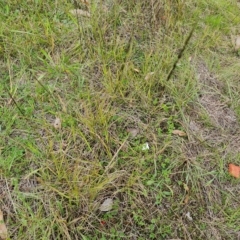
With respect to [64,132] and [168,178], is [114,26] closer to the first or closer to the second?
[64,132]

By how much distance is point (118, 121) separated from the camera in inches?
65.1

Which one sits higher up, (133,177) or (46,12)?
(46,12)

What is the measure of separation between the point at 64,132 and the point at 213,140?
83cm

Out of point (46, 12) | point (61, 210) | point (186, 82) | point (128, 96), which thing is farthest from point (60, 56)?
point (61, 210)

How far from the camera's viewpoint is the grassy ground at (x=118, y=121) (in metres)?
Answer: 1.42

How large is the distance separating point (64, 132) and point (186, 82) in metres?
0.81

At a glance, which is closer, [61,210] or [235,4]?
[61,210]

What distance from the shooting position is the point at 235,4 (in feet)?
7.37

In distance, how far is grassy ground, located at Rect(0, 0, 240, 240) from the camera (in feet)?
4.67

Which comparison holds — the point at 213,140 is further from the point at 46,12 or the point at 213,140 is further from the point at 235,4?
the point at 46,12

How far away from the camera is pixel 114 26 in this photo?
1.94 m

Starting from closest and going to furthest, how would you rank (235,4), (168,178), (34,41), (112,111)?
(168,178) < (112,111) < (34,41) < (235,4)

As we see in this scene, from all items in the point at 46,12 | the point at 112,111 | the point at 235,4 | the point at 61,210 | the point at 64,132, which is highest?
the point at 235,4

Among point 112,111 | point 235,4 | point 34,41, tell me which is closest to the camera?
point 112,111
